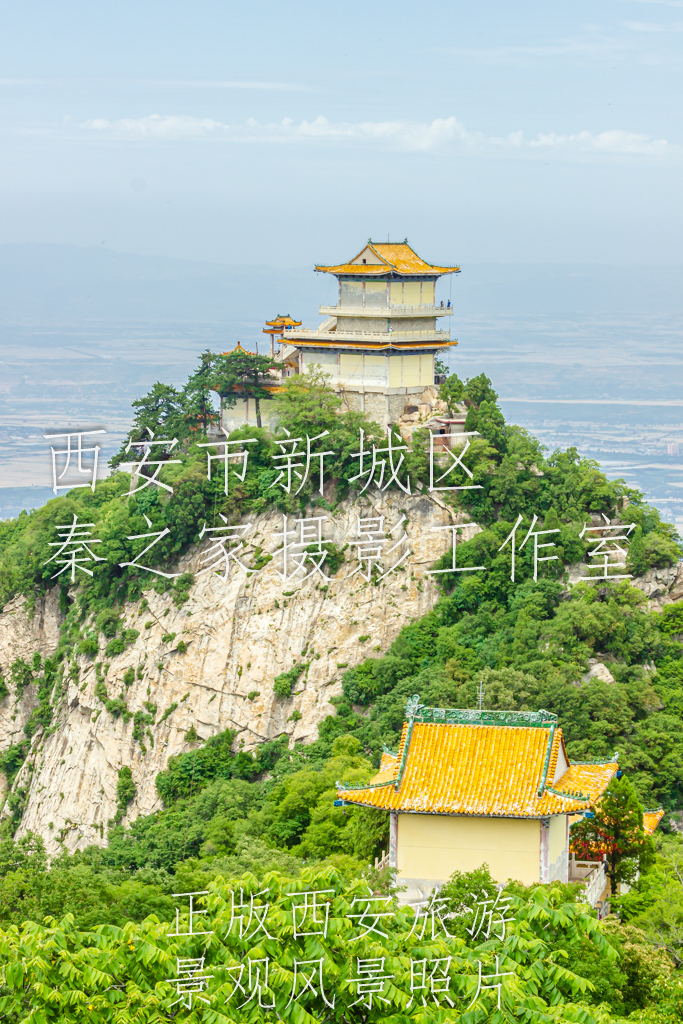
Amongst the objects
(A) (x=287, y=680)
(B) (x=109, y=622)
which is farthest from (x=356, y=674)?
(B) (x=109, y=622)

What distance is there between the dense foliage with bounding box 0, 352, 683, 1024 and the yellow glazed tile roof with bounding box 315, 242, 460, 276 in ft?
11.2

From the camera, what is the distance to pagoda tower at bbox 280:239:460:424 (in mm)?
42688

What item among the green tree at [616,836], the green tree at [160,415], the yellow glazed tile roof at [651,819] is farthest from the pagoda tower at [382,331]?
the green tree at [616,836]

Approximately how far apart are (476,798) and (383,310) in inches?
867

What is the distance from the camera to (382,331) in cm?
4288

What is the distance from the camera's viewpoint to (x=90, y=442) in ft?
Result: 154

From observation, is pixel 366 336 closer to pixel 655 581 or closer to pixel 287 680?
pixel 287 680

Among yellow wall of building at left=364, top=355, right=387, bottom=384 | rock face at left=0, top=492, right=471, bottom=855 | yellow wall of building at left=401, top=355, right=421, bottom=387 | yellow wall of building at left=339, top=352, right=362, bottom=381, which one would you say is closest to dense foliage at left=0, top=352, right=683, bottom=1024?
rock face at left=0, top=492, right=471, bottom=855

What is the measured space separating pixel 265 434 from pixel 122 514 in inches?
228

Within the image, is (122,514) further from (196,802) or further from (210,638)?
(196,802)

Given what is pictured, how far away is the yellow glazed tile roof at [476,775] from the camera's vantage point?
23.2m

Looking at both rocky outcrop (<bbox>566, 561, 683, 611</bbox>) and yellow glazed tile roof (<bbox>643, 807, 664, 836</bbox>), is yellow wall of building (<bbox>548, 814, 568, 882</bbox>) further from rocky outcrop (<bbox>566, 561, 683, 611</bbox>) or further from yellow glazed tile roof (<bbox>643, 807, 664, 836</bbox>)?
rocky outcrop (<bbox>566, 561, 683, 611</bbox>)

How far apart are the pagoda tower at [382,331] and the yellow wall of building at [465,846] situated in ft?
68.3

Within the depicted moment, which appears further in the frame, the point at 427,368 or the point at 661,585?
the point at 427,368
